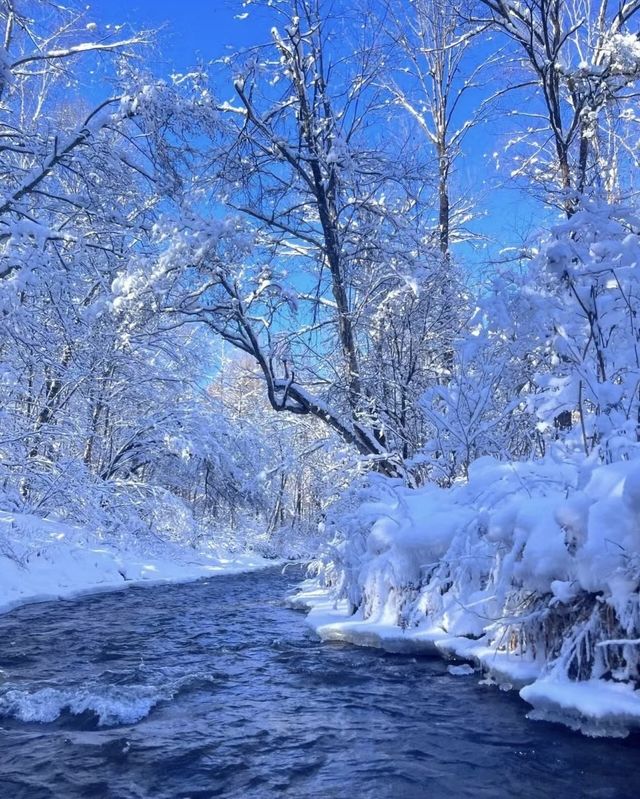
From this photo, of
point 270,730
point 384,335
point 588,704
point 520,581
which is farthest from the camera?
point 384,335

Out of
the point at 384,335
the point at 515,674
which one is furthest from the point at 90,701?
the point at 384,335

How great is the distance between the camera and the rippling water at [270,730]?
3613 mm

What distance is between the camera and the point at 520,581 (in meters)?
5.32

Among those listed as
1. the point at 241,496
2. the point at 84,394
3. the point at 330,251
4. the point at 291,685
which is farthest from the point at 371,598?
the point at 241,496

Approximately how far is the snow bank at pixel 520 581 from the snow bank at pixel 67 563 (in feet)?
19.5

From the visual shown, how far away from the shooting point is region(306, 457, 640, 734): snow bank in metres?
4.32

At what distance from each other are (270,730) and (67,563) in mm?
10611

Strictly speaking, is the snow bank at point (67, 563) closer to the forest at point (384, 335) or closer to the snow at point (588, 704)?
the forest at point (384, 335)

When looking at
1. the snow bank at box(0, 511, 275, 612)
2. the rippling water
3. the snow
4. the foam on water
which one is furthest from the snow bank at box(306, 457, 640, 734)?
the snow bank at box(0, 511, 275, 612)

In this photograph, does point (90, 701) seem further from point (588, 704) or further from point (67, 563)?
point (67, 563)

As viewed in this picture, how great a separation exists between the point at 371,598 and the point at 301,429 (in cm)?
913

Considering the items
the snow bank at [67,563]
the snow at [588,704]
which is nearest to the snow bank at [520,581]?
the snow at [588,704]

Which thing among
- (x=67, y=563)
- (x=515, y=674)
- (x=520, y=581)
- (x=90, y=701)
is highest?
(x=520, y=581)

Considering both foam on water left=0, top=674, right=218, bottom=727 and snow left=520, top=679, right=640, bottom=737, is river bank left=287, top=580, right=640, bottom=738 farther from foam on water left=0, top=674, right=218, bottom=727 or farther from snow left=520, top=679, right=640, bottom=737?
foam on water left=0, top=674, right=218, bottom=727
